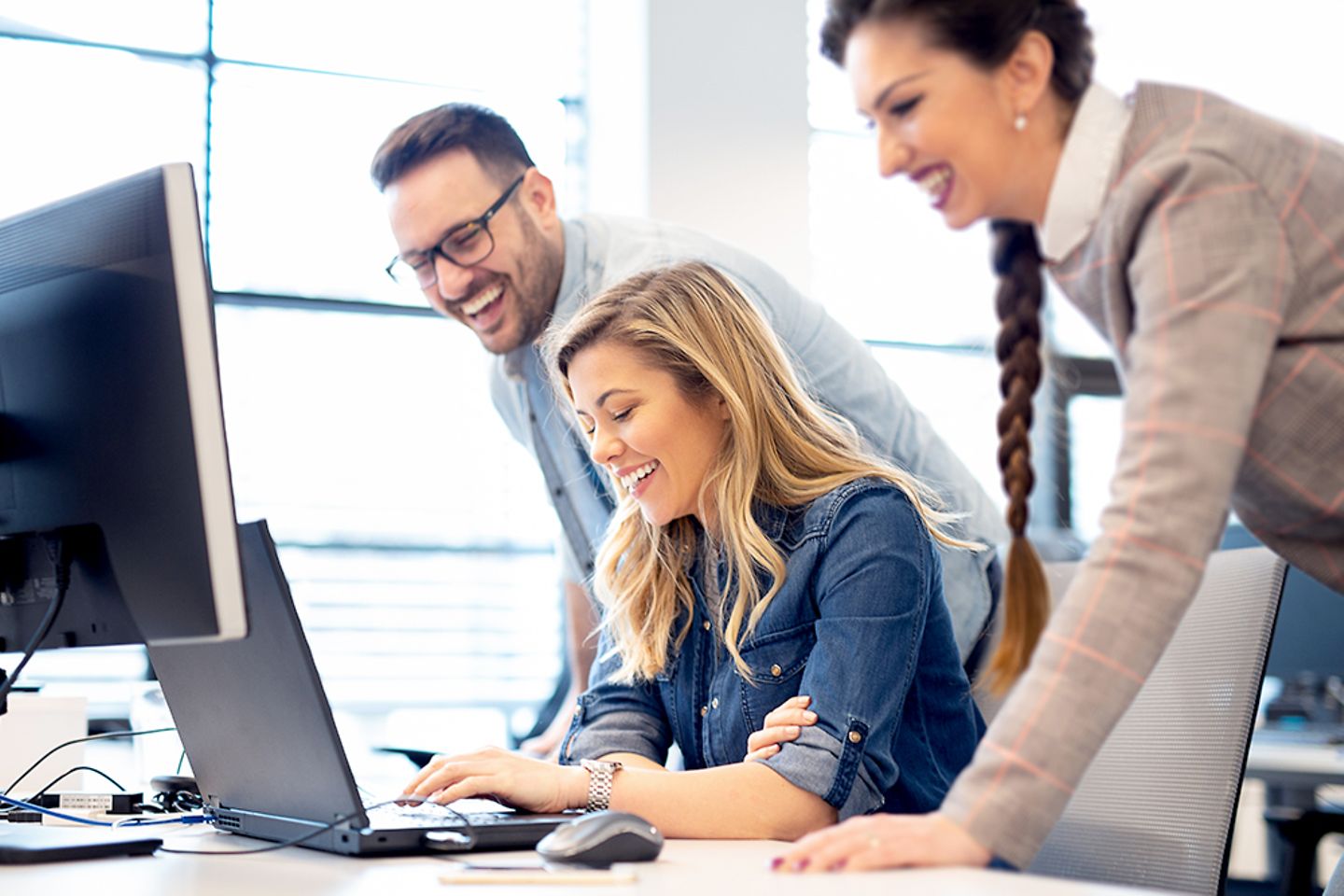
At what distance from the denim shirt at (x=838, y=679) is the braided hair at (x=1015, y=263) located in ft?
0.86

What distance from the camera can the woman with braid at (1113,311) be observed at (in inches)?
37.7

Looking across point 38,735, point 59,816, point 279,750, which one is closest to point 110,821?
point 59,816

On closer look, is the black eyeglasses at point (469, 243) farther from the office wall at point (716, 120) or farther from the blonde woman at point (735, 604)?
the office wall at point (716, 120)

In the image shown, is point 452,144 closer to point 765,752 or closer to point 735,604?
point 735,604

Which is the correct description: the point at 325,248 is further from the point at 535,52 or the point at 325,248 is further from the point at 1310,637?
the point at 1310,637

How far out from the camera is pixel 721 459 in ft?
5.37

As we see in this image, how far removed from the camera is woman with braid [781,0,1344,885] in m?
0.96

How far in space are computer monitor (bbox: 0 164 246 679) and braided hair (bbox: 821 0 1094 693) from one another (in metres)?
0.57

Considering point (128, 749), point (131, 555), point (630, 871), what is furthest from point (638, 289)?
point (128, 749)

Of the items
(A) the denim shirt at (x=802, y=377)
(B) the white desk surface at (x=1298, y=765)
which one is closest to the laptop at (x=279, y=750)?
(A) the denim shirt at (x=802, y=377)

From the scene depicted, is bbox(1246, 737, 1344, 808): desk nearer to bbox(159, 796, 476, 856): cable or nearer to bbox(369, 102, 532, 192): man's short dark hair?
bbox(369, 102, 532, 192): man's short dark hair

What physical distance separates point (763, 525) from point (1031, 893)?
2.38 ft

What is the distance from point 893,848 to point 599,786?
1.51 feet

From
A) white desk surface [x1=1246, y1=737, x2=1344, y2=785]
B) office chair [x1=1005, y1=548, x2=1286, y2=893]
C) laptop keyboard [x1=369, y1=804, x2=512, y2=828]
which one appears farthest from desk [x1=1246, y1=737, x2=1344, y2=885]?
laptop keyboard [x1=369, y1=804, x2=512, y2=828]
